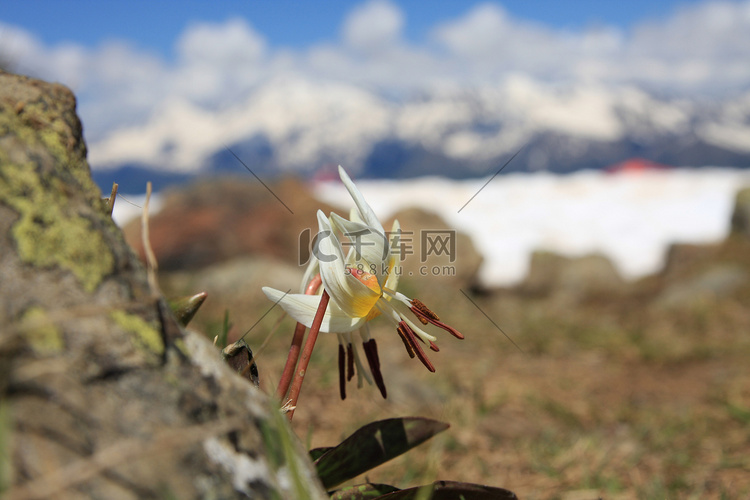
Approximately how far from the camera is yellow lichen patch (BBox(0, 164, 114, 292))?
588 mm

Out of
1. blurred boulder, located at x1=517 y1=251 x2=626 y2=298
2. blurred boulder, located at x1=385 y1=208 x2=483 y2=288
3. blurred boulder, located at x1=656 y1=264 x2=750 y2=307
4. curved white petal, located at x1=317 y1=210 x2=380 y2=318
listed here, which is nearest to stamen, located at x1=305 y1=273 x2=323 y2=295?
curved white petal, located at x1=317 y1=210 x2=380 y2=318

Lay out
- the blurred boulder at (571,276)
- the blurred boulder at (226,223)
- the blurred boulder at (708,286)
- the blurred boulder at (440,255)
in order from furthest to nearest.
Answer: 1. the blurred boulder at (571,276)
2. the blurred boulder at (440,255)
3. the blurred boulder at (226,223)
4. the blurred boulder at (708,286)

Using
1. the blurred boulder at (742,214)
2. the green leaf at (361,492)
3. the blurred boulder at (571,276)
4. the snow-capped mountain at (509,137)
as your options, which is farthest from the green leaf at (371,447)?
the snow-capped mountain at (509,137)

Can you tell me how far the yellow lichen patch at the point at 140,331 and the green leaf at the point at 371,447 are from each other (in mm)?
374

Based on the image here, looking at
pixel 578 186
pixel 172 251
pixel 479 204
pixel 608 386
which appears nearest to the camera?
pixel 608 386

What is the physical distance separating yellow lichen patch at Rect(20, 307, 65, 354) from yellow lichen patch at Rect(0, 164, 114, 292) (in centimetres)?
6

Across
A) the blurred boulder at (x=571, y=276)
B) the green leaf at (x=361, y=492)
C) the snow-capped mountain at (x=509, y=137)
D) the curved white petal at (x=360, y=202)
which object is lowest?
the blurred boulder at (x=571, y=276)

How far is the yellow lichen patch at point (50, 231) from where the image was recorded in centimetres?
59

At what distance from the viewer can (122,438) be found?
0.54 meters

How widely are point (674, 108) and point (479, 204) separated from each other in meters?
211

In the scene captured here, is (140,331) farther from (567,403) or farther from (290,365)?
(567,403)

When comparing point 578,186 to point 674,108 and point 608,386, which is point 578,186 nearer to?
point 608,386

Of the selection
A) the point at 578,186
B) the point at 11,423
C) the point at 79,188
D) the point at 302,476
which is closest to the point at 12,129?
the point at 79,188

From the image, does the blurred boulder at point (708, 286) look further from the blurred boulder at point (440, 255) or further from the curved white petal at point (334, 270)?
→ the curved white petal at point (334, 270)
